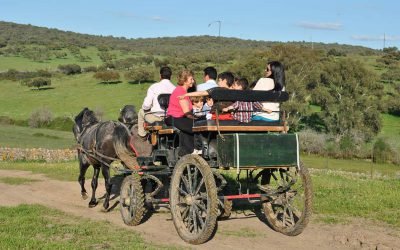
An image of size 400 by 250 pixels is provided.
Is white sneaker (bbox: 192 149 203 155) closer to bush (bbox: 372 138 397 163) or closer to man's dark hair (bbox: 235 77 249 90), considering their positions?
man's dark hair (bbox: 235 77 249 90)

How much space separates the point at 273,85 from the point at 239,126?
108 cm

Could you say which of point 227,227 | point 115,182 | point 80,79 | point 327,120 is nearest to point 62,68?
point 80,79

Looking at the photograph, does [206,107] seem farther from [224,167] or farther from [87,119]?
[87,119]

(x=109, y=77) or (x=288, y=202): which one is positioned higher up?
(x=109, y=77)

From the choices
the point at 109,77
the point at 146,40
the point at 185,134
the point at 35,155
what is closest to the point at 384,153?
the point at 35,155

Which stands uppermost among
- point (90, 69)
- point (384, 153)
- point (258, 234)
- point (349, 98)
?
point (90, 69)

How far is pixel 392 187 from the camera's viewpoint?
46.1 feet

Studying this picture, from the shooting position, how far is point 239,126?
26.6 feet

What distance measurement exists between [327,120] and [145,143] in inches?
1798

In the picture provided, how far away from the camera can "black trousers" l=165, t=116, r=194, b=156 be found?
8603 millimetres

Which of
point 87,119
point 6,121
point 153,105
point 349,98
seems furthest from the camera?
point 6,121

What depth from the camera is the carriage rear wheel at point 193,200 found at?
7.57 m

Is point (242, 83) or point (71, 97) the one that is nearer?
point (242, 83)

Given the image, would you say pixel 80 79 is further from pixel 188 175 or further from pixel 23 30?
pixel 23 30
